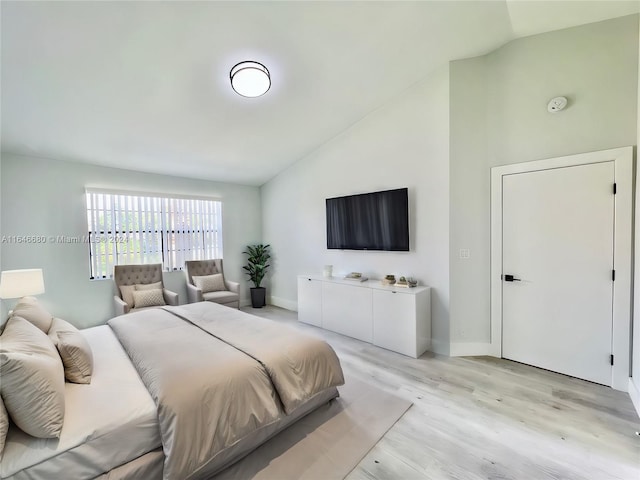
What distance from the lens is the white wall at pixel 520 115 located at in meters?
2.49

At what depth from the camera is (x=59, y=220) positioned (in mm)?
3898

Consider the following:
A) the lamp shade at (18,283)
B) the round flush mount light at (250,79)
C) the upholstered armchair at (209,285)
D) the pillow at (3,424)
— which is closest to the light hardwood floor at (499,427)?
the pillow at (3,424)

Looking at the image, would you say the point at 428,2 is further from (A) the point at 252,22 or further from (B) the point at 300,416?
(B) the point at 300,416

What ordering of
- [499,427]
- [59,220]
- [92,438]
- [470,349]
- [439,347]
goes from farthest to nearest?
[59,220] → [439,347] → [470,349] → [499,427] → [92,438]

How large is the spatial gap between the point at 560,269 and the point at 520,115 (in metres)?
1.65

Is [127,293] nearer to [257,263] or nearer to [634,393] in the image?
[257,263]

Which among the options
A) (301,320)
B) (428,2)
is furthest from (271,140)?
(301,320)

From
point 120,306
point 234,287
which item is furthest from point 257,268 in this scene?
point 120,306

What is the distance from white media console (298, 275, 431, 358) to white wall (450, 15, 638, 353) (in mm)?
431

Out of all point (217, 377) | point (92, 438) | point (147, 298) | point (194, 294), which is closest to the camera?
point (92, 438)

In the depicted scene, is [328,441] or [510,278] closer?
[328,441]

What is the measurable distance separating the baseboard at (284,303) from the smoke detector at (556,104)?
448cm

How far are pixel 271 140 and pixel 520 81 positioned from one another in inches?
123

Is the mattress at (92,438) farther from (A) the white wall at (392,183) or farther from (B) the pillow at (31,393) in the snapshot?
(A) the white wall at (392,183)
